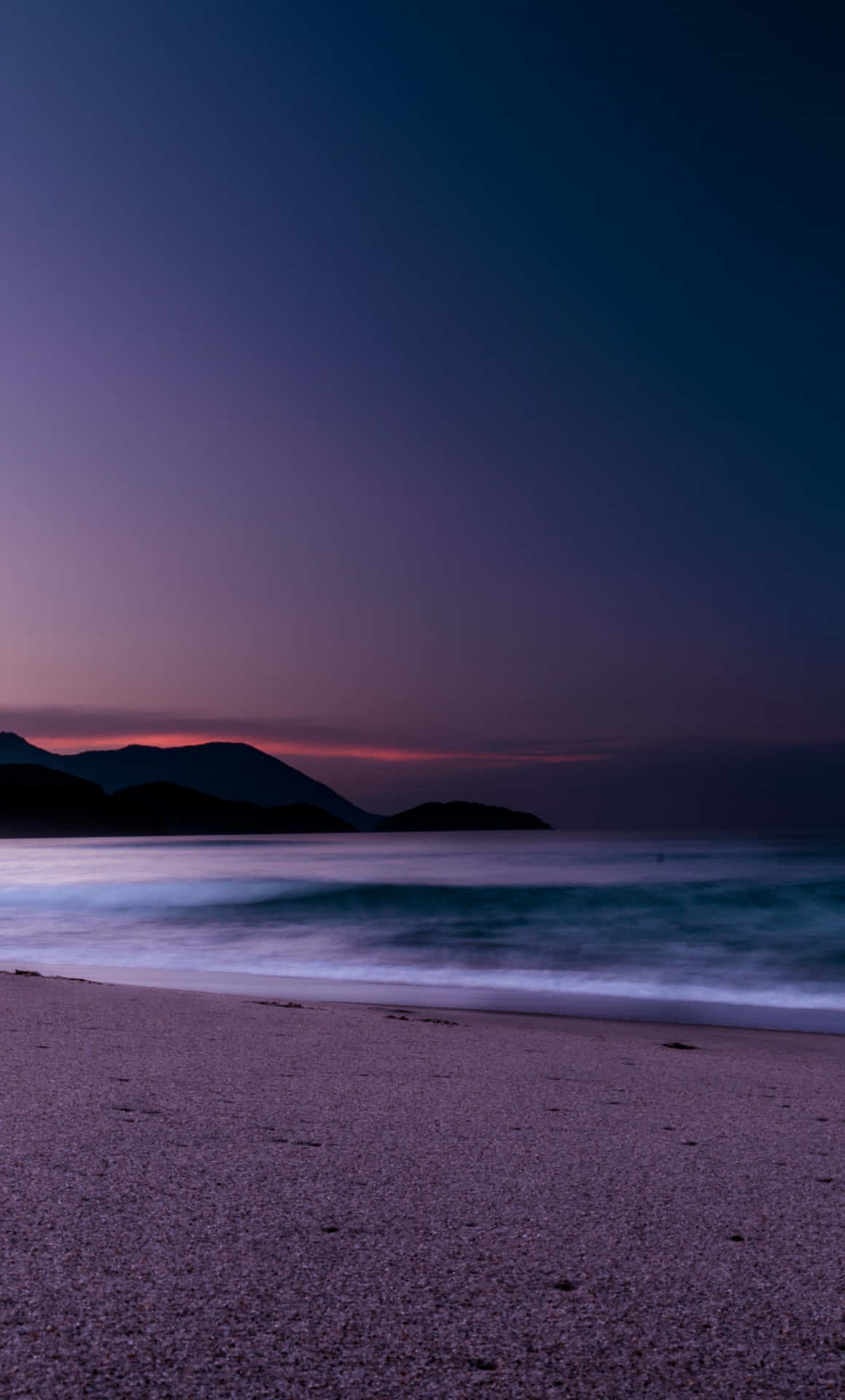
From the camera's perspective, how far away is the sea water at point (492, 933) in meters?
11.9

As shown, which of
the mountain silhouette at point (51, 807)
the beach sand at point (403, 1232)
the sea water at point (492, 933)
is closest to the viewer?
the beach sand at point (403, 1232)

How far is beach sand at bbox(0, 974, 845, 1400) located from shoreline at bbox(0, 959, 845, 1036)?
4.77m

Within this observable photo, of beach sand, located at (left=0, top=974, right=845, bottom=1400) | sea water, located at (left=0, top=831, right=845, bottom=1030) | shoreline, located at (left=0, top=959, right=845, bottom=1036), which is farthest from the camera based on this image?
sea water, located at (left=0, top=831, right=845, bottom=1030)

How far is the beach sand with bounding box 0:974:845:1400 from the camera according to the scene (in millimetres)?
1850

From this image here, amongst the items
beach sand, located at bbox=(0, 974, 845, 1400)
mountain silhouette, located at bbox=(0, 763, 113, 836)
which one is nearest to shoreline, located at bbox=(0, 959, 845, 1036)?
beach sand, located at bbox=(0, 974, 845, 1400)

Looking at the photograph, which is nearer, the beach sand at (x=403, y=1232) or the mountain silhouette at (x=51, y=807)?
the beach sand at (x=403, y=1232)

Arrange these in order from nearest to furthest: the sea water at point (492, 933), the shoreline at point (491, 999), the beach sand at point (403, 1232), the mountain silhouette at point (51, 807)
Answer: the beach sand at point (403, 1232) → the shoreline at point (491, 999) → the sea water at point (492, 933) → the mountain silhouette at point (51, 807)

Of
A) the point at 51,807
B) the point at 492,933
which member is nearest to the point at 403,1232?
the point at 492,933

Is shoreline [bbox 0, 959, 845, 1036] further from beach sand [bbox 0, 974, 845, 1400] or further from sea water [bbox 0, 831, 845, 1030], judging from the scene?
Answer: beach sand [bbox 0, 974, 845, 1400]

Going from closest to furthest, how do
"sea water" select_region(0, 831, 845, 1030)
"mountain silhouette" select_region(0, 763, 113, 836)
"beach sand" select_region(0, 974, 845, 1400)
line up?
"beach sand" select_region(0, 974, 845, 1400)
"sea water" select_region(0, 831, 845, 1030)
"mountain silhouette" select_region(0, 763, 113, 836)

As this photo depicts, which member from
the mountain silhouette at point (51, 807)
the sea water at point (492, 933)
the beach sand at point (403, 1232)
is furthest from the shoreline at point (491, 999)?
the mountain silhouette at point (51, 807)

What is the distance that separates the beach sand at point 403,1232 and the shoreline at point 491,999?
477 cm

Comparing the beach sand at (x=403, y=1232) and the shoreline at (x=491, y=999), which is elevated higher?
the beach sand at (x=403, y=1232)

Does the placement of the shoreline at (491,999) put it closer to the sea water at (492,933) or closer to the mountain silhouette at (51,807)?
the sea water at (492,933)
